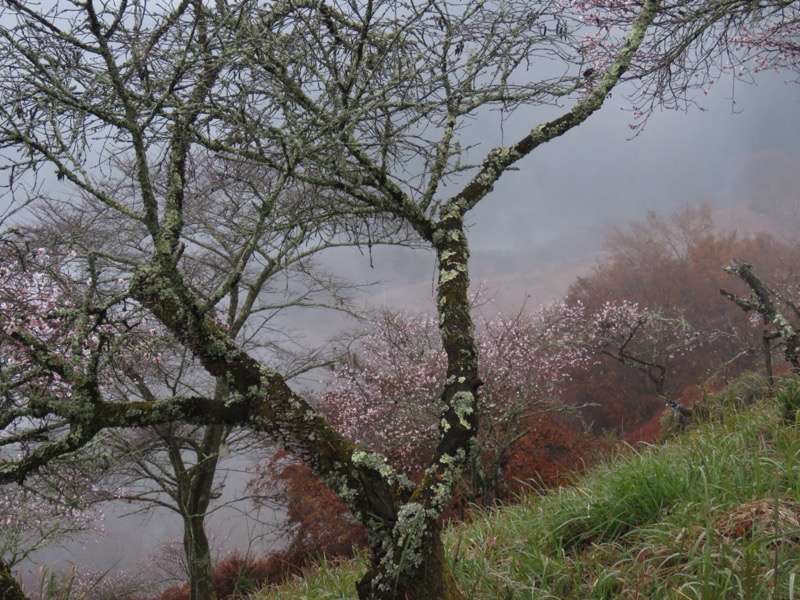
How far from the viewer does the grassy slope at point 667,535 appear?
2.16 m

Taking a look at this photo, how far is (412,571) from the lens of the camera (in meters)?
2.47

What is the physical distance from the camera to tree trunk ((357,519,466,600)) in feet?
8.04

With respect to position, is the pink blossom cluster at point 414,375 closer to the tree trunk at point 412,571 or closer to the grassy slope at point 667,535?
the grassy slope at point 667,535

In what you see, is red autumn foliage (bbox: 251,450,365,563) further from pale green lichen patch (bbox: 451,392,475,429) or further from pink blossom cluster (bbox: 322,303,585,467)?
pale green lichen patch (bbox: 451,392,475,429)

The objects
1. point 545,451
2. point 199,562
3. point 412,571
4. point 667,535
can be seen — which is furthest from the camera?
point 545,451

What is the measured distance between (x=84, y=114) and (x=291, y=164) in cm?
111

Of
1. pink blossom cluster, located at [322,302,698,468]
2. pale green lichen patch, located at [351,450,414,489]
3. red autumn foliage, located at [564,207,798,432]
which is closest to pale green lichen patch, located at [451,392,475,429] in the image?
pale green lichen patch, located at [351,450,414,489]

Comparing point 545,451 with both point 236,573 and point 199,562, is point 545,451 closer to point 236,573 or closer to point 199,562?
point 199,562

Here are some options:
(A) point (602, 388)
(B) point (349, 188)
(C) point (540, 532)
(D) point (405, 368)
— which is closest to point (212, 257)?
(D) point (405, 368)

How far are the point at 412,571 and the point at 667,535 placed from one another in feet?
3.93

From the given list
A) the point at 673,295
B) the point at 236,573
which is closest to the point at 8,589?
the point at 236,573

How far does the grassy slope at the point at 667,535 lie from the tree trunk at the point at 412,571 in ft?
1.09

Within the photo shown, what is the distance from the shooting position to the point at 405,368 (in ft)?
42.4

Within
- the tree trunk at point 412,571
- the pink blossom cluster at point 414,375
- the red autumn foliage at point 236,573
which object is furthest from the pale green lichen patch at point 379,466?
the red autumn foliage at point 236,573
